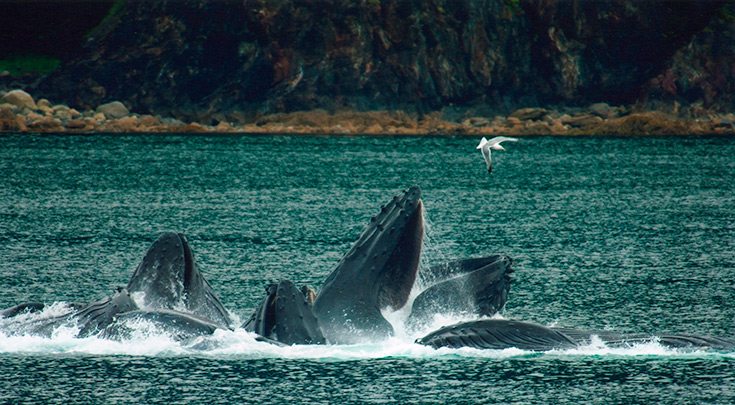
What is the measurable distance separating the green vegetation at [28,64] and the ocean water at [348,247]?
5712 centimetres

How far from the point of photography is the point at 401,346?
2244cm

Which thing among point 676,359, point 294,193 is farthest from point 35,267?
point 294,193

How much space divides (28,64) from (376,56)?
37801 millimetres

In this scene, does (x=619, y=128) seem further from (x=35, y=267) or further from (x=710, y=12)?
(x=35, y=267)

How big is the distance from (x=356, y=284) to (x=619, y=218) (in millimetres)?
29163

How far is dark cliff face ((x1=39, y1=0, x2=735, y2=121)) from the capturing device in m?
134

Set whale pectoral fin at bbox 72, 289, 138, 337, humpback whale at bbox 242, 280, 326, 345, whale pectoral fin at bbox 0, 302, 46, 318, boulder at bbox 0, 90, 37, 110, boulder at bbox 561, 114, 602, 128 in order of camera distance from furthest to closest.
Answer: boulder at bbox 0, 90, 37, 110 < boulder at bbox 561, 114, 602, 128 < whale pectoral fin at bbox 0, 302, 46, 318 < whale pectoral fin at bbox 72, 289, 138, 337 < humpback whale at bbox 242, 280, 326, 345

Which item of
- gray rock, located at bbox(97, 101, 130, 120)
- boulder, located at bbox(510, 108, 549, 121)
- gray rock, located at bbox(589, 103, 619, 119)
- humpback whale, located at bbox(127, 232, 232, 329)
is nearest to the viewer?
humpback whale, located at bbox(127, 232, 232, 329)

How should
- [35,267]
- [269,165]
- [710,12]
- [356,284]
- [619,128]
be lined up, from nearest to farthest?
1. [356,284]
2. [35,267]
3. [269,165]
4. [619,128]
5. [710,12]

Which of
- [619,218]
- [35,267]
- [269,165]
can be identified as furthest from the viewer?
[269,165]

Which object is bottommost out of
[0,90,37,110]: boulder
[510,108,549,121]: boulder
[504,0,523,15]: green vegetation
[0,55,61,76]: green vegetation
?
[510,108,549,121]: boulder

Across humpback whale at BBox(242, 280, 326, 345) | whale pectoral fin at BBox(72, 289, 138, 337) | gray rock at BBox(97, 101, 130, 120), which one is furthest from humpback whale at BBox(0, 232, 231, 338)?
gray rock at BBox(97, 101, 130, 120)

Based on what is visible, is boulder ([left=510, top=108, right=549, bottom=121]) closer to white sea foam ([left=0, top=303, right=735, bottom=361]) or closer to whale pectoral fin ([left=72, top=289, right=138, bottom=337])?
white sea foam ([left=0, top=303, right=735, bottom=361])

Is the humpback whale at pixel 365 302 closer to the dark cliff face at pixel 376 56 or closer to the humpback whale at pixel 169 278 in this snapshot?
the humpback whale at pixel 169 278
